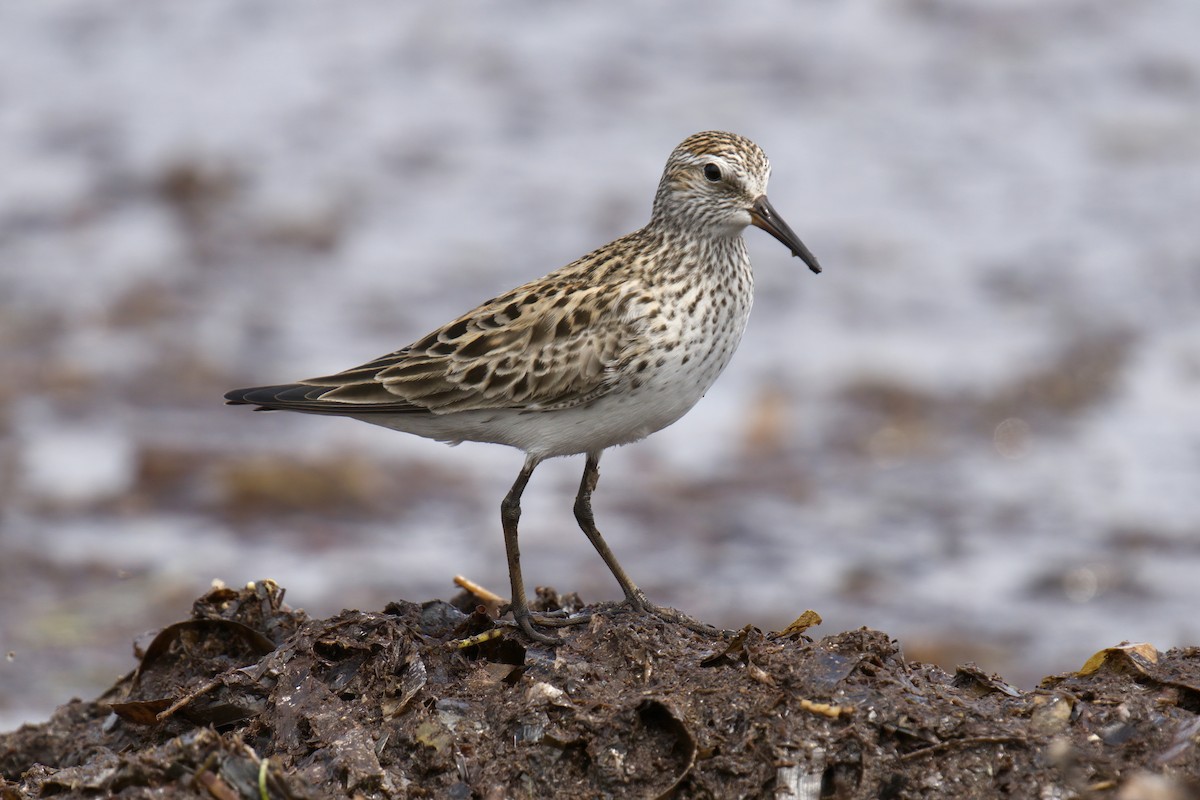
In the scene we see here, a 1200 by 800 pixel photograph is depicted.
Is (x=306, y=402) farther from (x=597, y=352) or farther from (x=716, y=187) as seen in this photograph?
(x=716, y=187)

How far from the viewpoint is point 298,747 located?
4.73m

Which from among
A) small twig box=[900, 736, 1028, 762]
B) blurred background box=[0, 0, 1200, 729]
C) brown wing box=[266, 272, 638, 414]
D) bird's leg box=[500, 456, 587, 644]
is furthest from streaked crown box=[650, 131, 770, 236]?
blurred background box=[0, 0, 1200, 729]

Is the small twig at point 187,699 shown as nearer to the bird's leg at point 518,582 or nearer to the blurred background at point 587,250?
the bird's leg at point 518,582

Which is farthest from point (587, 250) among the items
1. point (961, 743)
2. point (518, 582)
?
point (961, 743)

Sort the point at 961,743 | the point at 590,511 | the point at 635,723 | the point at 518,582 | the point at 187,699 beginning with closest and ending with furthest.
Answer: the point at 961,743, the point at 635,723, the point at 187,699, the point at 518,582, the point at 590,511

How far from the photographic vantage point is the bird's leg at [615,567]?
565cm

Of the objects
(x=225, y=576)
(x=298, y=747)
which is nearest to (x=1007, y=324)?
(x=225, y=576)

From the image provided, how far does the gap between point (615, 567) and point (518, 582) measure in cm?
62

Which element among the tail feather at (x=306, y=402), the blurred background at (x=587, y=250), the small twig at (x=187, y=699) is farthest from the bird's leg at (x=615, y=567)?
the blurred background at (x=587, y=250)

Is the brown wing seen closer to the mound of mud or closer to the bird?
the bird

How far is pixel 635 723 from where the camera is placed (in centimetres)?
460

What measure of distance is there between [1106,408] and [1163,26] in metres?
6.26

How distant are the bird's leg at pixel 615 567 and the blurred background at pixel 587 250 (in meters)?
2.91

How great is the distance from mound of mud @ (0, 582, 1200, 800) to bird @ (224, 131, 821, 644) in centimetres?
52
